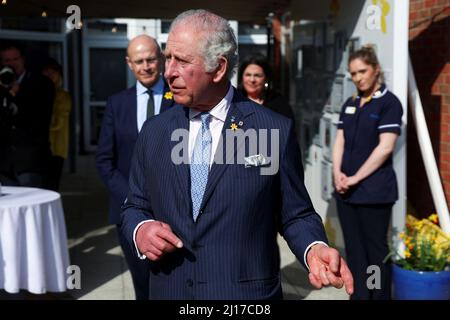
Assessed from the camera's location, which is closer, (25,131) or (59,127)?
(25,131)

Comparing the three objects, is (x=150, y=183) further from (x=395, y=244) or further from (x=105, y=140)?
(x=395, y=244)

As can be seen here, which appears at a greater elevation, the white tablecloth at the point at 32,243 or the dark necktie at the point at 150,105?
the dark necktie at the point at 150,105

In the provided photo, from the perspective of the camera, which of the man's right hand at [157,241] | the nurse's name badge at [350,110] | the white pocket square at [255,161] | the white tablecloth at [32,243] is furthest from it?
the nurse's name badge at [350,110]

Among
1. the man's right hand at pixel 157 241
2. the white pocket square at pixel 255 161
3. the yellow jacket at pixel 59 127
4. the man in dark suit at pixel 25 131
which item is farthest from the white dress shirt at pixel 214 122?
the yellow jacket at pixel 59 127

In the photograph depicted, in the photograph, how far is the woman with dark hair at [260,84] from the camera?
17.4 feet

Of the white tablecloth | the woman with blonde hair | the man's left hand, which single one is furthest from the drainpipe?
the woman with blonde hair

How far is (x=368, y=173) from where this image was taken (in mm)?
4746

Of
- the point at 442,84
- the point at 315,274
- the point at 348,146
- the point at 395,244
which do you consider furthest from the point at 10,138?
the point at 315,274

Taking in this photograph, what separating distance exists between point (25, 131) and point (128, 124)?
2125 millimetres

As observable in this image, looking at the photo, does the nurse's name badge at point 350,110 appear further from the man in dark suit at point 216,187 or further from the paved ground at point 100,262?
the man in dark suit at point 216,187

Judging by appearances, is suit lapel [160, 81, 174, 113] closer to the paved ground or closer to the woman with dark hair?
the woman with dark hair

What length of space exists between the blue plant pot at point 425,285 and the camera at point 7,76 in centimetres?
331

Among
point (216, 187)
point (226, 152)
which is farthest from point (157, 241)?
point (226, 152)

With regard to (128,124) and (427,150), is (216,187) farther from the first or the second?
(427,150)
